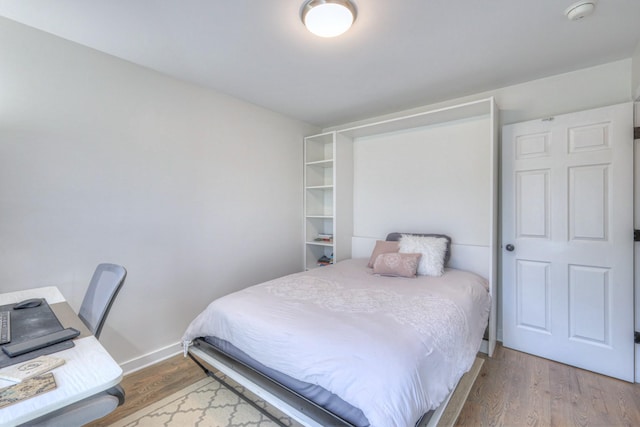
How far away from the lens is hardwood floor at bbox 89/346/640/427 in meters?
1.70

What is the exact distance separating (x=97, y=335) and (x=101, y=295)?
237 millimetres

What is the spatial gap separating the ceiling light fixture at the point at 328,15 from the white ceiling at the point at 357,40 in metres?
0.06

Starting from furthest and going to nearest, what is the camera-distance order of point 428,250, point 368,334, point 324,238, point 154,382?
point 324,238 → point 428,250 → point 154,382 → point 368,334

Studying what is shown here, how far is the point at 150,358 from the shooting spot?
236cm

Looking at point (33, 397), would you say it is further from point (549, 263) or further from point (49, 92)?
point (549, 263)

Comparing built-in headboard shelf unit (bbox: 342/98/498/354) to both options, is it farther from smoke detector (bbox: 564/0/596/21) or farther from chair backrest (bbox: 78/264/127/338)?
chair backrest (bbox: 78/264/127/338)

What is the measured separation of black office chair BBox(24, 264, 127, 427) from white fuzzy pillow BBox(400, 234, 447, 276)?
2279 mm

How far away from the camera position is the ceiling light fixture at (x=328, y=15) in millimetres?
1538

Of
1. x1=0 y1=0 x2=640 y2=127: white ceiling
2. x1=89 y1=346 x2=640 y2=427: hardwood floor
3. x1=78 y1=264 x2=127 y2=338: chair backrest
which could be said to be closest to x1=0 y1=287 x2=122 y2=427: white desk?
x1=78 y1=264 x2=127 y2=338: chair backrest

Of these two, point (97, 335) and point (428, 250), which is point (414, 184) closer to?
point (428, 250)

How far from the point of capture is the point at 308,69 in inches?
92.4

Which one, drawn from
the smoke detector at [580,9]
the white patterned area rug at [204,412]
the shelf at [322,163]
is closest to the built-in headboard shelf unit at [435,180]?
the shelf at [322,163]

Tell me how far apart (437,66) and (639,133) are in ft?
4.91

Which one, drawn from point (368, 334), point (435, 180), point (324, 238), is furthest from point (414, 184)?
point (368, 334)
